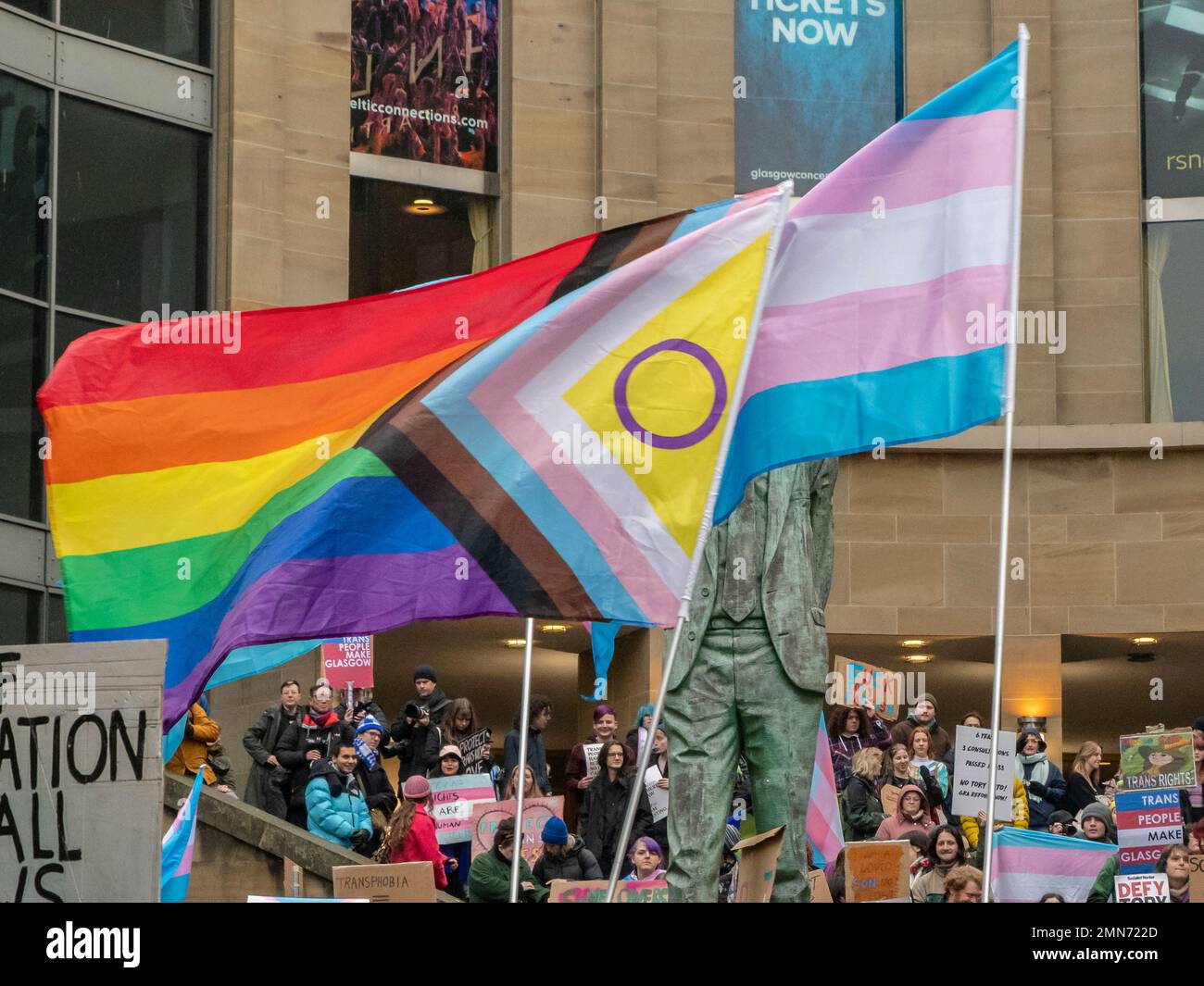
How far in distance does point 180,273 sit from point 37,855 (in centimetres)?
2041

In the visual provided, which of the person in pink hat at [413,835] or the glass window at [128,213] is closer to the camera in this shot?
the person in pink hat at [413,835]

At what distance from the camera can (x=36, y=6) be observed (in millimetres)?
26406

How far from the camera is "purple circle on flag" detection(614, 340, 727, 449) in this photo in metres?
10.2

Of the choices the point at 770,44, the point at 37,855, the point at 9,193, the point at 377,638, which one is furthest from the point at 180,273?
the point at 37,855

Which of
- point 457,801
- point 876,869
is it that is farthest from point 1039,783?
point 876,869

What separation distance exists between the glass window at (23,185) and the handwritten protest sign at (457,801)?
10.2 meters

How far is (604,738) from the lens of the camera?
19500 millimetres

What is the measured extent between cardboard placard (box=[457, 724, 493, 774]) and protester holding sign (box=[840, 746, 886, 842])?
2822 mm

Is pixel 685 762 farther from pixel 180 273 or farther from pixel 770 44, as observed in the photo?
pixel 770 44

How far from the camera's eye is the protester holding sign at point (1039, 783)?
19547mm

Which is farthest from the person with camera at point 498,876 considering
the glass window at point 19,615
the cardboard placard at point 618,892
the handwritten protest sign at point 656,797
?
the glass window at point 19,615

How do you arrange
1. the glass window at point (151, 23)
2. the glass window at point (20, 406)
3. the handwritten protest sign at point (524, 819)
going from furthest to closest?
the glass window at point (151, 23) < the glass window at point (20, 406) < the handwritten protest sign at point (524, 819)

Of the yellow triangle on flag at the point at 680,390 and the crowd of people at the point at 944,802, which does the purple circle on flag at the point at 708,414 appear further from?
the crowd of people at the point at 944,802
